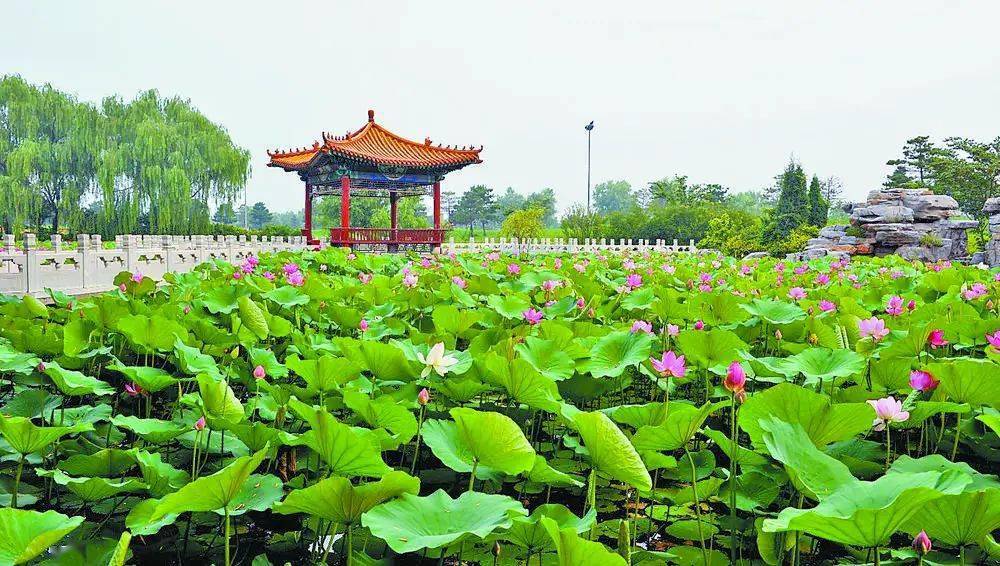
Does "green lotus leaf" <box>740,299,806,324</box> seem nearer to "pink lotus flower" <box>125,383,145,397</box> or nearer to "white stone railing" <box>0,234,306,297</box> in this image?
"pink lotus flower" <box>125,383,145,397</box>

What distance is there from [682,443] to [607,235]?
28.8 meters

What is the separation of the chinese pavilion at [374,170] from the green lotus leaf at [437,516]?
16.2 meters

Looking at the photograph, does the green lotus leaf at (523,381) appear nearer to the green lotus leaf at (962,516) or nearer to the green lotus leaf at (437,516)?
the green lotus leaf at (437,516)

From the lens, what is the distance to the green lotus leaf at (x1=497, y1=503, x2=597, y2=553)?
2.95 ft

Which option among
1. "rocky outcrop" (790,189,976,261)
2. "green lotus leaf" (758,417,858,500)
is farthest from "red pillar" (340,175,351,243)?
"green lotus leaf" (758,417,858,500)

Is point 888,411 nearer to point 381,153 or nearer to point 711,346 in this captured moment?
point 711,346

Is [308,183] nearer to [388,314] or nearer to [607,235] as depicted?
[607,235]

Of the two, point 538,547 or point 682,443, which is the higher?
point 682,443

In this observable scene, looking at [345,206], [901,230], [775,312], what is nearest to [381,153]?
[345,206]

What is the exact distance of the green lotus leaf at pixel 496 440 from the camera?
0.95 metres

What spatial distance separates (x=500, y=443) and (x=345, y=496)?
9.0 inches

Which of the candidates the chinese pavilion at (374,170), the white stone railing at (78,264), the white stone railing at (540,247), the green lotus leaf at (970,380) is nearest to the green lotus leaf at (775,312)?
→ the green lotus leaf at (970,380)

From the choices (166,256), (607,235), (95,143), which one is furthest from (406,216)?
(166,256)

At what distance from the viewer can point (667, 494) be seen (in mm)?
1412
